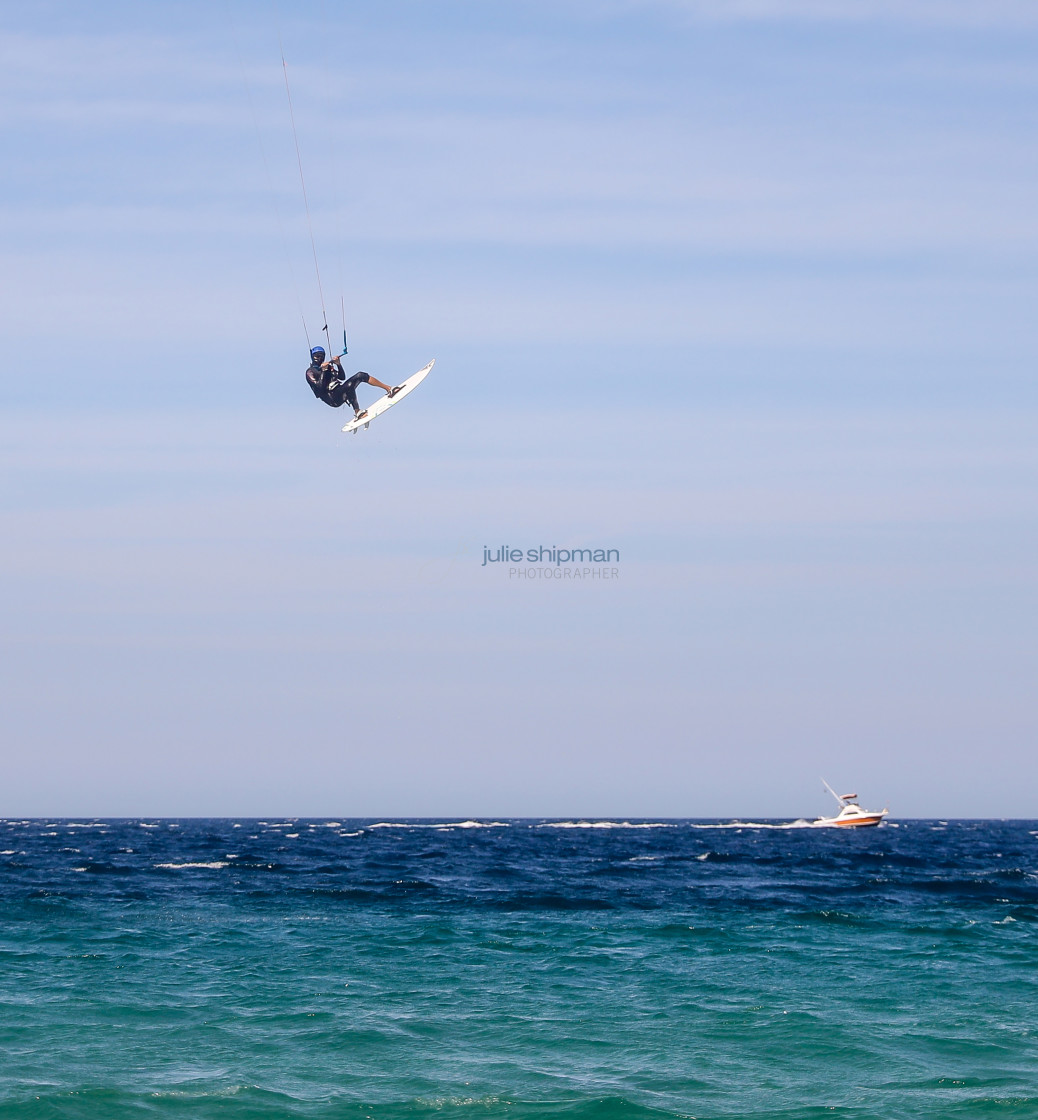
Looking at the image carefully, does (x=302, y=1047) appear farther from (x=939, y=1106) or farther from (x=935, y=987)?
(x=935, y=987)

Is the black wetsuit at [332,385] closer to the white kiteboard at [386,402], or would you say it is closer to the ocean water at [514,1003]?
the white kiteboard at [386,402]

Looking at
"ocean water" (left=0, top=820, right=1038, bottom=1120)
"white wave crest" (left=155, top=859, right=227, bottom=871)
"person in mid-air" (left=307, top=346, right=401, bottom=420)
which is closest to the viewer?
"ocean water" (left=0, top=820, right=1038, bottom=1120)

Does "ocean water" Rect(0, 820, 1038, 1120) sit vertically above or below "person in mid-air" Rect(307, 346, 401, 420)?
below

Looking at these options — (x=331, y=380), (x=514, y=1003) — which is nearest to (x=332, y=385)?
(x=331, y=380)

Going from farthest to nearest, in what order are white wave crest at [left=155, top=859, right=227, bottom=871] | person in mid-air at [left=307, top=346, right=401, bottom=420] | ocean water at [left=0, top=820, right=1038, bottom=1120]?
white wave crest at [left=155, top=859, right=227, bottom=871], person in mid-air at [left=307, top=346, right=401, bottom=420], ocean water at [left=0, top=820, right=1038, bottom=1120]

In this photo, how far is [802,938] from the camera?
30.2m

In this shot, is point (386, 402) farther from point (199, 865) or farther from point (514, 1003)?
point (199, 865)

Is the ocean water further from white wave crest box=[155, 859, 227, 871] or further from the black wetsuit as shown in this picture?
the black wetsuit

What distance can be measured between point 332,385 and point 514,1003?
40.0 feet

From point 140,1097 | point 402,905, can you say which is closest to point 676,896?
point 402,905

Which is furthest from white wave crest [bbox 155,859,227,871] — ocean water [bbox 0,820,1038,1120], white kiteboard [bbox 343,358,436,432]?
white kiteboard [bbox 343,358,436,432]

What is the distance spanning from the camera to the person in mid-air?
22.2 m

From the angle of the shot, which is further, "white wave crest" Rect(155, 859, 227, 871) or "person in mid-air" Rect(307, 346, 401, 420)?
"white wave crest" Rect(155, 859, 227, 871)

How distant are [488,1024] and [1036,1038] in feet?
30.5
